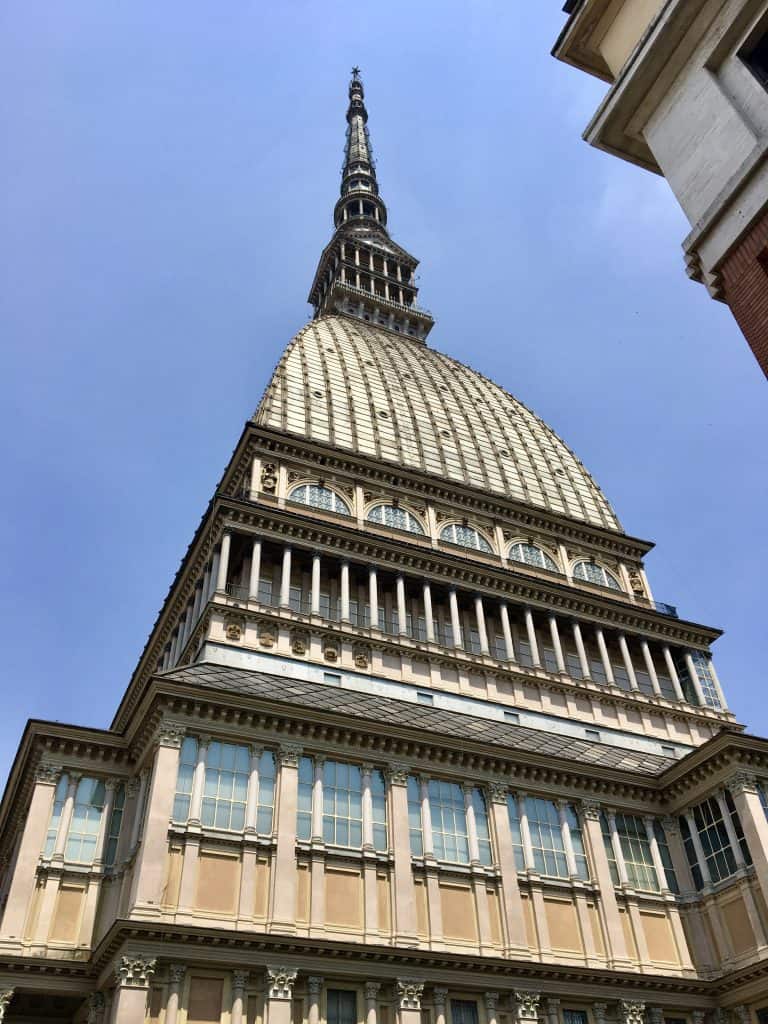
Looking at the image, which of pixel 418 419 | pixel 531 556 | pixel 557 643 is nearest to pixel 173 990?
pixel 557 643

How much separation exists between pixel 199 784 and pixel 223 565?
50.9 ft

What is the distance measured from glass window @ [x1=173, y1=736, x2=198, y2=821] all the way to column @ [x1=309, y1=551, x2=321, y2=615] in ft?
44.9

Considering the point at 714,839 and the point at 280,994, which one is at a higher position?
the point at 714,839

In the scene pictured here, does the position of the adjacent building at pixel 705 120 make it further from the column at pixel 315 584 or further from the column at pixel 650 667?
the column at pixel 650 667

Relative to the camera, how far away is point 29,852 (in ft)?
100

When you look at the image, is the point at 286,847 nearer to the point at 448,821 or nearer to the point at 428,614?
the point at 448,821

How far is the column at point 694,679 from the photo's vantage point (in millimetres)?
52525

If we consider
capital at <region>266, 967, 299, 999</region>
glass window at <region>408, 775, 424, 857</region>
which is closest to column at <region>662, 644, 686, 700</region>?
glass window at <region>408, 775, 424, 857</region>

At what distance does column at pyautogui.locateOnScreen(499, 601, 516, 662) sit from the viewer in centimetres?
4891

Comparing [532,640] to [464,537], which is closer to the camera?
[532,640]

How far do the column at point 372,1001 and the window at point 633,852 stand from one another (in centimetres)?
1236

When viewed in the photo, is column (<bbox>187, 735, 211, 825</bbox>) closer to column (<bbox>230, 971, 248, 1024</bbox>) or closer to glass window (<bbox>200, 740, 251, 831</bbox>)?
glass window (<bbox>200, 740, 251, 831</bbox>)

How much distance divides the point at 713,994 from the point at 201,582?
105ft

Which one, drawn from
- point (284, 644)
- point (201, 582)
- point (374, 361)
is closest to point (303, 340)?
point (374, 361)
